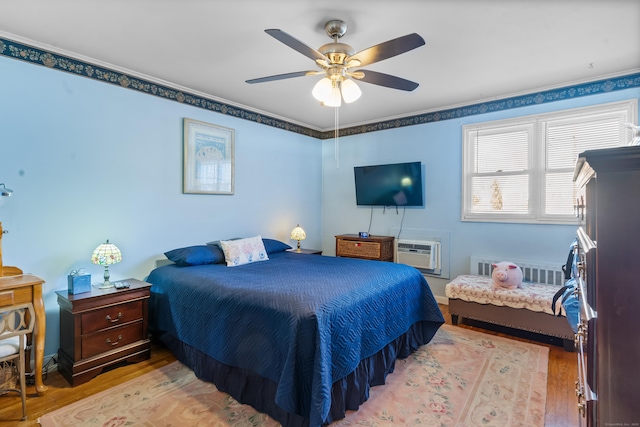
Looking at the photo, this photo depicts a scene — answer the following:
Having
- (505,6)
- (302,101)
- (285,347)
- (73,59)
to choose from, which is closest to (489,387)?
(285,347)

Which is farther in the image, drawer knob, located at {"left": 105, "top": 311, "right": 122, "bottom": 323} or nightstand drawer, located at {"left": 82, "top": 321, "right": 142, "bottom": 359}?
drawer knob, located at {"left": 105, "top": 311, "right": 122, "bottom": 323}

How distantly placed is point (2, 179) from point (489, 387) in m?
3.92

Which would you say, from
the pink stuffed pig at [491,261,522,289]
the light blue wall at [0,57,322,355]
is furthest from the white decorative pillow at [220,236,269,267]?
the pink stuffed pig at [491,261,522,289]

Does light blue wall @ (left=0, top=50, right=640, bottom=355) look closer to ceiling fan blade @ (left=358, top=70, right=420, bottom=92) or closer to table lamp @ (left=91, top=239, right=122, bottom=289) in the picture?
table lamp @ (left=91, top=239, right=122, bottom=289)

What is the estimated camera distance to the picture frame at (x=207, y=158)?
11.6ft

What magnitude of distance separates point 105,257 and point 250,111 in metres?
2.51

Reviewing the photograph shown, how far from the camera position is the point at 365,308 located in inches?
86.9

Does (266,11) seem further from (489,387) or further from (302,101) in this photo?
(489,387)

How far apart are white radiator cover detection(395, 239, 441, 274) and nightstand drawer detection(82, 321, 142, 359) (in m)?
3.23

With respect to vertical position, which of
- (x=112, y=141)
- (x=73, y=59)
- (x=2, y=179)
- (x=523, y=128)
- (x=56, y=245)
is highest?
(x=73, y=59)

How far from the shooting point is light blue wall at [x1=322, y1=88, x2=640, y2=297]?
353 cm

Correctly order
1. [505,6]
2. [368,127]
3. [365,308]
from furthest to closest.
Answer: [368,127] < [365,308] < [505,6]

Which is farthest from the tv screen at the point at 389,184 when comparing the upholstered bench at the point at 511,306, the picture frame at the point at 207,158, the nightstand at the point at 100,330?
the nightstand at the point at 100,330

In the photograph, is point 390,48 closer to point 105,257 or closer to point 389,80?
point 389,80
